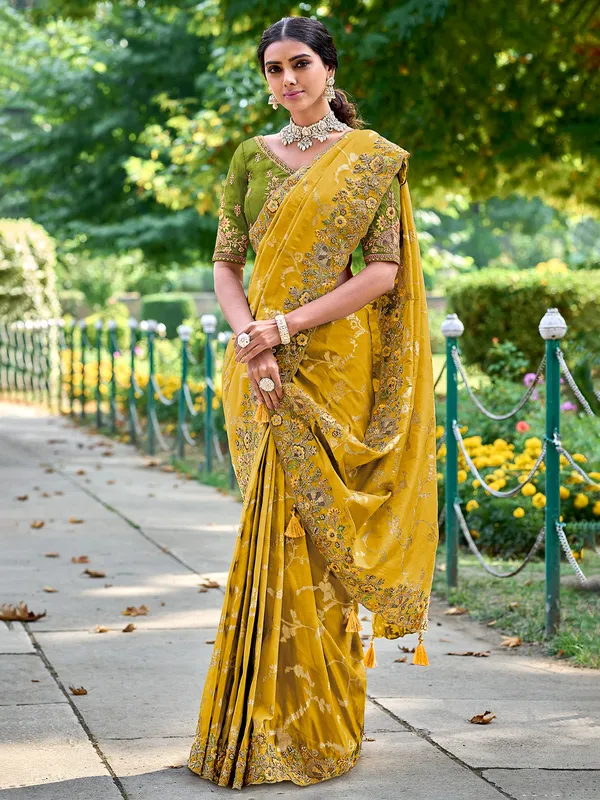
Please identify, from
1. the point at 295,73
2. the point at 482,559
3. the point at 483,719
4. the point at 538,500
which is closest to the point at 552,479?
the point at 482,559

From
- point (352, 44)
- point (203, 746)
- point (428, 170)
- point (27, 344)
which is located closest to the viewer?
point (203, 746)

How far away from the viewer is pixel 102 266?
39.1m

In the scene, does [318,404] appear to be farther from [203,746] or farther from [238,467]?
[203,746]

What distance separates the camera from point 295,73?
338 centimetres

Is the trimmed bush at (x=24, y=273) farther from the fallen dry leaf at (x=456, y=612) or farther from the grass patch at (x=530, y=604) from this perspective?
the fallen dry leaf at (x=456, y=612)

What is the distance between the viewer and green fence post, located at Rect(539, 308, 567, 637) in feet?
16.4

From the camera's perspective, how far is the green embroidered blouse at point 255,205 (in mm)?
3412

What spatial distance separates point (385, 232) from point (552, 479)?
77.2 inches

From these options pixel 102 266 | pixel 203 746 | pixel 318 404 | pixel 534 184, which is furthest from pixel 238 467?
pixel 102 266

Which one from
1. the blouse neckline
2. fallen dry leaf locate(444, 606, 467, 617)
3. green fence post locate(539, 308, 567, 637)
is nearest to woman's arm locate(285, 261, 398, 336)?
the blouse neckline

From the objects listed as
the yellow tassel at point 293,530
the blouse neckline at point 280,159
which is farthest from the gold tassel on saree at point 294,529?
the blouse neckline at point 280,159

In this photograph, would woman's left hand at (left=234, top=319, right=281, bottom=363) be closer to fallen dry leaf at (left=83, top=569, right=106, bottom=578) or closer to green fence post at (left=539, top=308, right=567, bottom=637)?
green fence post at (left=539, top=308, right=567, bottom=637)

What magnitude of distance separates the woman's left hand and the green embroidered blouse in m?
0.34

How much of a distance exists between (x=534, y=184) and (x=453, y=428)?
6.41 m
